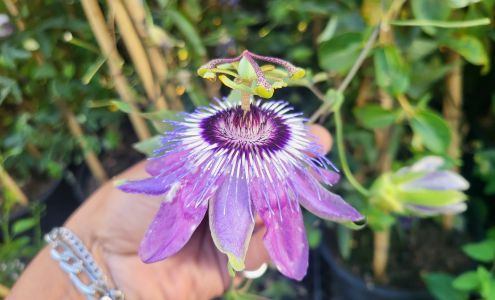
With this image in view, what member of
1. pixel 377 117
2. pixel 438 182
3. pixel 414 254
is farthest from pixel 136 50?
pixel 414 254

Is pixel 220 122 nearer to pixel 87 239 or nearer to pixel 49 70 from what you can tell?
pixel 87 239

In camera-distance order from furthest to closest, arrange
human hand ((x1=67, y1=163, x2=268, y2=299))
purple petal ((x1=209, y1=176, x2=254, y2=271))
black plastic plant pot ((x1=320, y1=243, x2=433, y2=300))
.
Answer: black plastic plant pot ((x1=320, y1=243, x2=433, y2=300)) → human hand ((x1=67, y1=163, x2=268, y2=299)) → purple petal ((x1=209, y1=176, x2=254, y2=271))

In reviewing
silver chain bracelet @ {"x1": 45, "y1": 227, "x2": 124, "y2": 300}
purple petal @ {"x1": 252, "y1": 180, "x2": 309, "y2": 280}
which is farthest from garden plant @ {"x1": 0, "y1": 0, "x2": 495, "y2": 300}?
silver chain bracelet @ {"x1": 45, "y1": 227, "x2": 124, "y2": 300}

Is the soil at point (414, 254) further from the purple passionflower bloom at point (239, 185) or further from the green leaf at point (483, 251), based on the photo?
the purple passionflower bloom at point (239, 185)

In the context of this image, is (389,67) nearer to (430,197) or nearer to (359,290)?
(430,197)

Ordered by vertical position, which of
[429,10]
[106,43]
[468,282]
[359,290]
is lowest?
[359,290]

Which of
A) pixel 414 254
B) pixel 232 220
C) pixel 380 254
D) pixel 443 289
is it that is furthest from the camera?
pixel 414 254

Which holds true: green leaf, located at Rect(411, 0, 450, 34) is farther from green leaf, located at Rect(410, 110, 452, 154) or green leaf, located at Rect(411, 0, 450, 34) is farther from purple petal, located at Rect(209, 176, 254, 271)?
purple petal, located at Rect(209, 176, 254, 271)

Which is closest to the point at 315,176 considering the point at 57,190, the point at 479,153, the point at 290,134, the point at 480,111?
the point at 290,134
